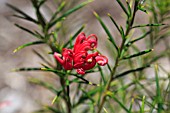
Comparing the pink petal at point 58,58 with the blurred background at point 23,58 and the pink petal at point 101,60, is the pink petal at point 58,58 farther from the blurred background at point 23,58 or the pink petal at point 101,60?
the blurred background at point 23,58

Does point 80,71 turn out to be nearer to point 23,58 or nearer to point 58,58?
point 58,58

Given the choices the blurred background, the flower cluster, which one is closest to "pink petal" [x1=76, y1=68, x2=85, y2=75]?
the flower cluster

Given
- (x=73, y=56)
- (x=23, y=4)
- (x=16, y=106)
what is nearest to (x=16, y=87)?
(x=16, y=106)

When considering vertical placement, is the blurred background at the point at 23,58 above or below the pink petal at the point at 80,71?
above

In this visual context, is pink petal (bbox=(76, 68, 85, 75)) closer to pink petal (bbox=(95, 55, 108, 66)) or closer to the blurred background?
pink petal (bbox=(95, 55, 108, 66))

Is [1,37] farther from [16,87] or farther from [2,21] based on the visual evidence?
[16,87]

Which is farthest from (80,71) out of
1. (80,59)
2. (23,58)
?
(23,58)

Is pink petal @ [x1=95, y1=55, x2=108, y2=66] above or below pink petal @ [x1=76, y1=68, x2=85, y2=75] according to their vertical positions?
above

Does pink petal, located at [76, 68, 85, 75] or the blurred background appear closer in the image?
pink petal, located at [76, 68, 85, 75]

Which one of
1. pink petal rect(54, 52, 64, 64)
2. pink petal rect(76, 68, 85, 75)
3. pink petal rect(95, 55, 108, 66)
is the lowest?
pink petal rect(76, 68, 85, 75)

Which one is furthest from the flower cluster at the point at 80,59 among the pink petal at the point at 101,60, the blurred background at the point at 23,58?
the blurred background at the point at 23,58

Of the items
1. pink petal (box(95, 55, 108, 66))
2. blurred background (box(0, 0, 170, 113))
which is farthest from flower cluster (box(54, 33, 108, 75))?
blurred background (box(0, 0, 170, 113))

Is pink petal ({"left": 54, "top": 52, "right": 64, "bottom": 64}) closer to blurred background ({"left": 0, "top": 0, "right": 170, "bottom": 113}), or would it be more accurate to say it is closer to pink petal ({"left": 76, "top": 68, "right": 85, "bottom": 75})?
pink petal ({"left": 76, "top": 68, "right": 85, "bottom": 75})
